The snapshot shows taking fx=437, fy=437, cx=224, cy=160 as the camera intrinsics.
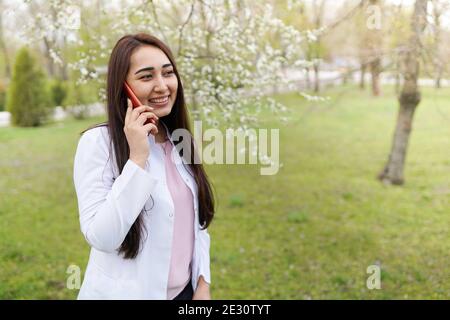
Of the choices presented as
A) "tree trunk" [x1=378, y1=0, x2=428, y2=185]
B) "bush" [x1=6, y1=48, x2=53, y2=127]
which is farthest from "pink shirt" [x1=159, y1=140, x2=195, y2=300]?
"bush" [x1=6, y1=48, x2=53, y2=127]

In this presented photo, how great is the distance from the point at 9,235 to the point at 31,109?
1206 centimetres

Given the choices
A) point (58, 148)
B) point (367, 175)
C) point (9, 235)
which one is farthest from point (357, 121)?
point (9, 235)

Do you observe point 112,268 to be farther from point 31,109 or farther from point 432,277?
point 31,109

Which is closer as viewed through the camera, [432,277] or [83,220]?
[83,220]

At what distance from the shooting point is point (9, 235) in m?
6.21

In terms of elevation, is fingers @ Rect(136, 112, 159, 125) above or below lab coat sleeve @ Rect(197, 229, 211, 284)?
above

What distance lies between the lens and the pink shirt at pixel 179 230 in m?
1.84

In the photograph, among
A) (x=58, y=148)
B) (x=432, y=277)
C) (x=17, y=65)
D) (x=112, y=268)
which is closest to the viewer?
(x=112, y=268)

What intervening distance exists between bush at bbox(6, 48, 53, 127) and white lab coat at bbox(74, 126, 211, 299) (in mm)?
16707

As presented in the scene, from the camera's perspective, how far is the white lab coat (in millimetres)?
1507

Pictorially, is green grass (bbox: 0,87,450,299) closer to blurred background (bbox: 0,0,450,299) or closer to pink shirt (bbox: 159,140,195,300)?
blurred background (bbox: 0,0,450,299)

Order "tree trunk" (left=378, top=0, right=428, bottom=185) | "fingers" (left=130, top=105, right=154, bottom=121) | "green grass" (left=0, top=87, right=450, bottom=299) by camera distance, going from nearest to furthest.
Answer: "fingers" (left=130, top=105, right=154, bottom=121), "green grass" (left=0, top=87, right=450, bottom=299), "tree trunk" (left=378, top=0, right=428, bottom=185)
